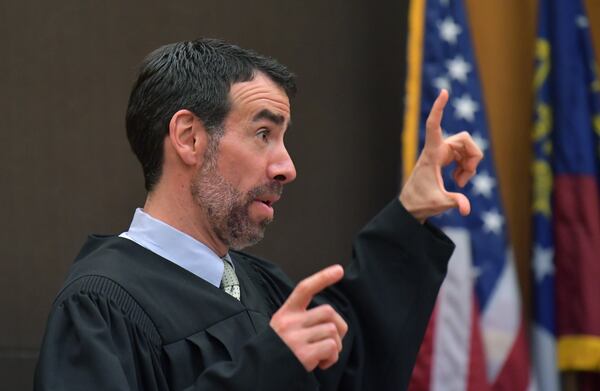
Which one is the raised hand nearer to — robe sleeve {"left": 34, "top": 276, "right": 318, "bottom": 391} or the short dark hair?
the short dark hair

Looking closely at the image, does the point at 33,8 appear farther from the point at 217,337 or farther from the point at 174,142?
the point at 217,337

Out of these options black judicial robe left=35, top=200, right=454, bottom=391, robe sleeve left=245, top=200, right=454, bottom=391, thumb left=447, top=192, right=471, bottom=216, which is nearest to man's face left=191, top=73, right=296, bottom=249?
black judicial robe left=35, top=200, right=454, bottom=391

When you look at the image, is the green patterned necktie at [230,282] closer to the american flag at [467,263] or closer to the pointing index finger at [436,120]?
the pointing index finger at [436,120]

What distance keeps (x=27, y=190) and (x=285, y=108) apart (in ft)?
4.77

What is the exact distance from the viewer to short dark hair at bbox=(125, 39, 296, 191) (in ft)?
8.39

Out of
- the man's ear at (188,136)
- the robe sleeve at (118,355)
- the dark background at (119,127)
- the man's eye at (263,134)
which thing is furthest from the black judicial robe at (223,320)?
the dark background at (119,127)

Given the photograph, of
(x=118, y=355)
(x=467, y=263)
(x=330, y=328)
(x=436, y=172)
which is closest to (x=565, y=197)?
(x=467, y=263)

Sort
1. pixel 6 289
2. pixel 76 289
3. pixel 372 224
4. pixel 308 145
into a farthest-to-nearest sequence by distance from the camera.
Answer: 1. pixel 308 145
2. pixel 6 289
3. pixel 372 224
4. pixel 76 289

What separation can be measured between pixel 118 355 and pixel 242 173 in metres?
0.54

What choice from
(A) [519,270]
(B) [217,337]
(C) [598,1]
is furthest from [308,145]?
(B) [217,337]

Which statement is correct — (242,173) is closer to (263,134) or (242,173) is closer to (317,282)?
(263,134)

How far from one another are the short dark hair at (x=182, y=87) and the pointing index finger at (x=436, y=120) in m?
0.36

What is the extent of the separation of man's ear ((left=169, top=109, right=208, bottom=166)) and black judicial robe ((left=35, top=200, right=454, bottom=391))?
24cm

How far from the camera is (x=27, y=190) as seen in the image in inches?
149
